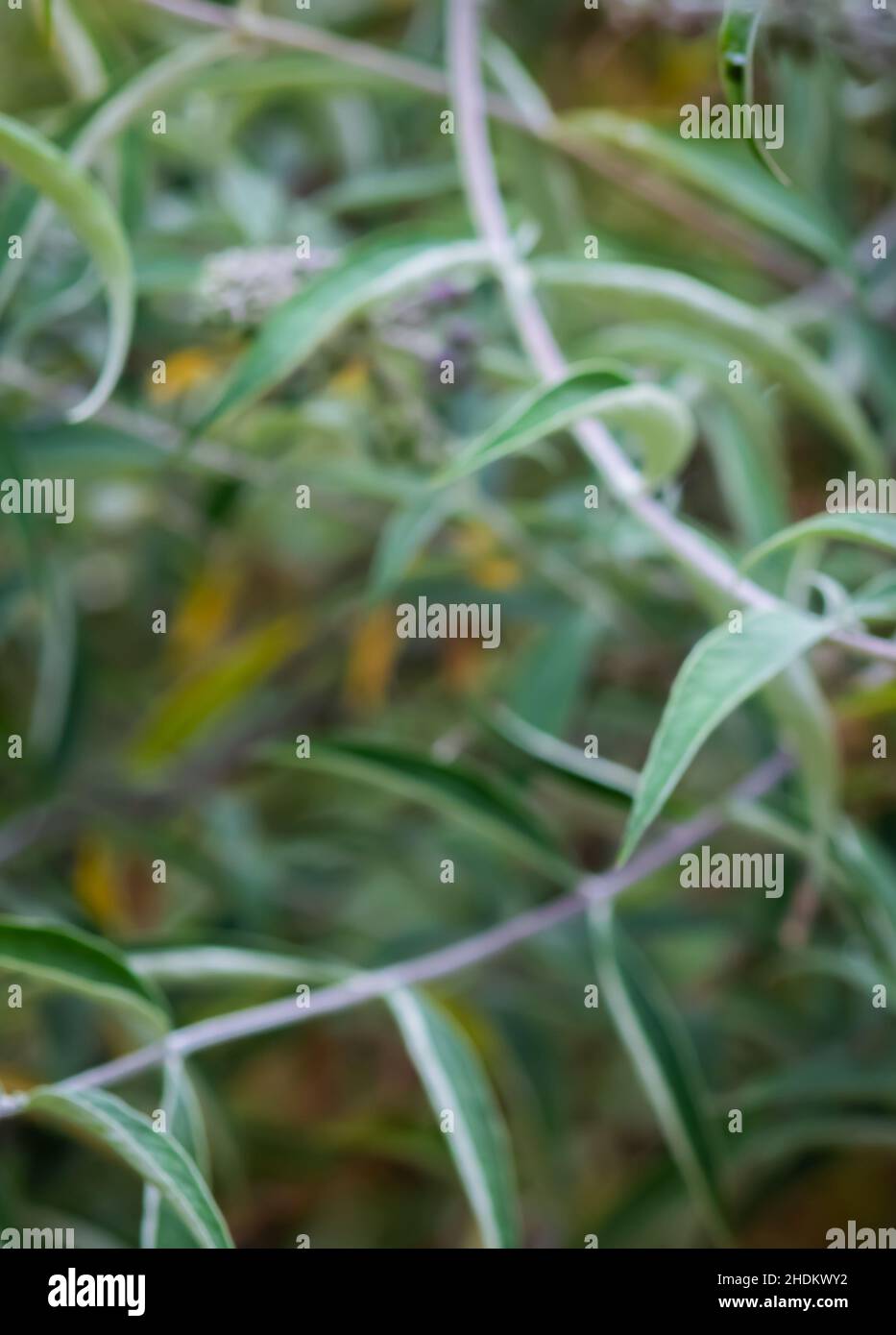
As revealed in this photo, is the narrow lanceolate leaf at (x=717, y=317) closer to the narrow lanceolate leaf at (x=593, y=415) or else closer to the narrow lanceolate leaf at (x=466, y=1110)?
the narrow lanceolate leaf at (x=593, y=415)

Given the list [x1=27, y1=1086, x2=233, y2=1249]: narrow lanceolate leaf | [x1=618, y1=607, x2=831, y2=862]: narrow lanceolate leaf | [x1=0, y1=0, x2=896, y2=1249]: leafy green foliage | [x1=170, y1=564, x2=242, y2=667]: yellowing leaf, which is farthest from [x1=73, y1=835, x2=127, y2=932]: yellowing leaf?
[x1=618, y1=607, x2=831, y2=862]: narrow lanceolate leaf

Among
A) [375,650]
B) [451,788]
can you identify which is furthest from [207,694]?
[451,788]

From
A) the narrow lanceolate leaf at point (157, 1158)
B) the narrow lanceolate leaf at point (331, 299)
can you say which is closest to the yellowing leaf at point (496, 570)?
the narrow lanceolate leaf at point (331, 299)

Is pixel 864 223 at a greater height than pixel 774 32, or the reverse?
pixel 864 223

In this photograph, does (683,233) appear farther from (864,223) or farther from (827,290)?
(827,290)

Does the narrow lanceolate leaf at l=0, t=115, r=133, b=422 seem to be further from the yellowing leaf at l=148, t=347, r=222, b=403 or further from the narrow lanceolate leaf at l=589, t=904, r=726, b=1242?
the narrow lanceolate leaf at l=589, t=904, r=726, b=1242
